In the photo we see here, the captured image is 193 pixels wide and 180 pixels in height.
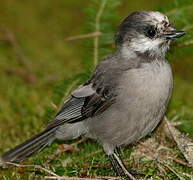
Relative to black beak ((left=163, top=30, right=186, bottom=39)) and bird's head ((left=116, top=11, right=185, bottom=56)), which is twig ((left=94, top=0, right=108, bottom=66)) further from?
black beak ((left=163, top=30, right=186, bottom=39))

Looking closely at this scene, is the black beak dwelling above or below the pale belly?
above

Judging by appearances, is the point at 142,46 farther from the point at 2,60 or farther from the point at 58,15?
the point at 58,15

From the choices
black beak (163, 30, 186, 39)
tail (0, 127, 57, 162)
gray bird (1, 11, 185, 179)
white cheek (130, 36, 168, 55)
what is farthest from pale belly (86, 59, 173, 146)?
tail (0, 127, 57, 162)

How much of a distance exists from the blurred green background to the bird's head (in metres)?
0.85

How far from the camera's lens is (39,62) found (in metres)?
7.73

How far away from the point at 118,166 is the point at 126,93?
0.70 meters

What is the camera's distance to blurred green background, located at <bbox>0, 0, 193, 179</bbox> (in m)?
5.84

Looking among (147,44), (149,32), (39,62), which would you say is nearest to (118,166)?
(147,44)

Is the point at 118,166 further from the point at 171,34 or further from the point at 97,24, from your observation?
the point at 97,24

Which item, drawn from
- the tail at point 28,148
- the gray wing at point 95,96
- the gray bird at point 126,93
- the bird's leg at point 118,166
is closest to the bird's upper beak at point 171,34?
the gray bird at point 126,93

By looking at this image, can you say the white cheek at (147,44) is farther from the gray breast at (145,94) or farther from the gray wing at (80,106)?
the gray wing at (80,106)

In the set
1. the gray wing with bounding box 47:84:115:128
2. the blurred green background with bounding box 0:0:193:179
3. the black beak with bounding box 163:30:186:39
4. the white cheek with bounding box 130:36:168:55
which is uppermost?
the black beak with bounding box 163:30:186:39

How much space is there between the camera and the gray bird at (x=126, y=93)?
4.45 metres

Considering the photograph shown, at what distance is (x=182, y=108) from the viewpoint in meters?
6.06
